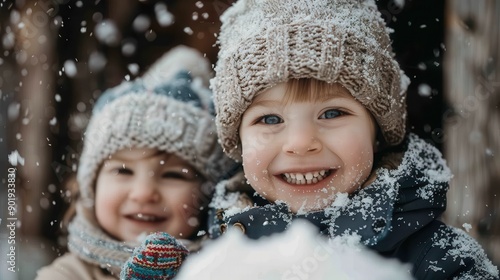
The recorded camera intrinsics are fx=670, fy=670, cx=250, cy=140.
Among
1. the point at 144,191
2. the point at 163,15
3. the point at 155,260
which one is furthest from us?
the point at 163,15

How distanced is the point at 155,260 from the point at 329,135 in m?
0.29

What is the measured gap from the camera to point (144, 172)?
113 cm

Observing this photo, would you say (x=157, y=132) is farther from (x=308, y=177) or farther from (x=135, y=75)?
(x=308, y=177)

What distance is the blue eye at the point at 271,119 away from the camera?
945 millimetres

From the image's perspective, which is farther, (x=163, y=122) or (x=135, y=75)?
(x=135, y=75)

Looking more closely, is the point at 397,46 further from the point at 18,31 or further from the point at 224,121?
the point at 18,31

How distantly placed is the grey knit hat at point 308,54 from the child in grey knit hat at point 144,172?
16 cm

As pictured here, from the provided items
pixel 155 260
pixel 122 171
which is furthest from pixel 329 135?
pixel 122 171

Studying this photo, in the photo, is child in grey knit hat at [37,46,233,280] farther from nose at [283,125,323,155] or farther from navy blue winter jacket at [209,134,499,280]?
nose at [283,125,323,155]

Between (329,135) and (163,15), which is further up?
(163,15)

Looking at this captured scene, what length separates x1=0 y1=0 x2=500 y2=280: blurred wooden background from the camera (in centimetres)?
110

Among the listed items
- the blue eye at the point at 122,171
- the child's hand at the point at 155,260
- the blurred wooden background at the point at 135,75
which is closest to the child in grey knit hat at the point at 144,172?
the blue eye at the point at 122,171

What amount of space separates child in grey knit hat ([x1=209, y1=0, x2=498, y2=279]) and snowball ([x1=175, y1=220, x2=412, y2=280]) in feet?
0.05

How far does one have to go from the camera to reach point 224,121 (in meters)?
0.99
